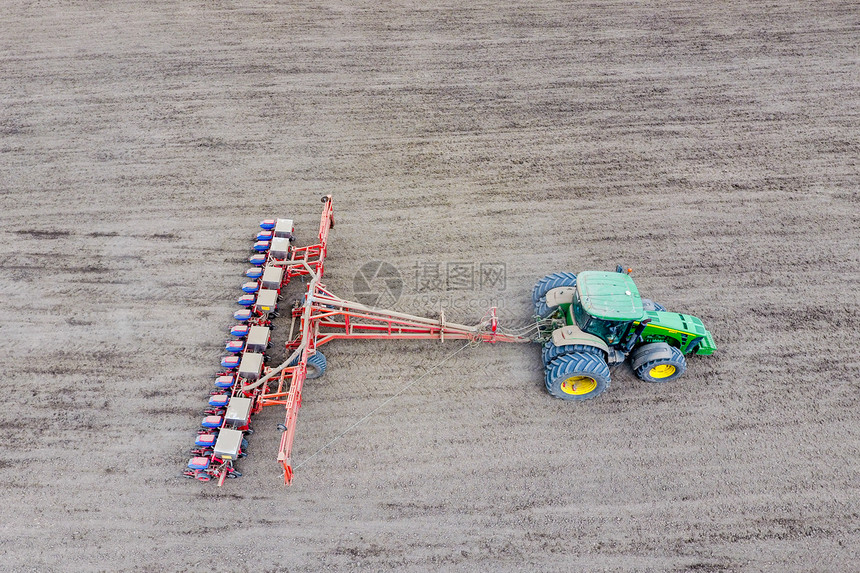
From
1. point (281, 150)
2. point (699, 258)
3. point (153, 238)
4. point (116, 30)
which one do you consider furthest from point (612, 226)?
point (116, 30)

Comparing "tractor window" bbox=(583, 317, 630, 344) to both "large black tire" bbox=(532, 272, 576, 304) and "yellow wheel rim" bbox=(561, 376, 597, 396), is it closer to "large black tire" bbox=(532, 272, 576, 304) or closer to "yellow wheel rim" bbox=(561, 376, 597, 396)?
"yellow wheel rim" bbox=(561, 376, 597, 396)

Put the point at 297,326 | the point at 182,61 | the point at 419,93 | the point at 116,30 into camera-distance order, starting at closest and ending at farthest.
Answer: the point at 297,326 → the point at 419,93 → the point at 182,61 → the point at 116,30

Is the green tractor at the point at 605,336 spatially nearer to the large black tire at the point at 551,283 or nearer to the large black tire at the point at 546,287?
the large black tire at the point at 546,287

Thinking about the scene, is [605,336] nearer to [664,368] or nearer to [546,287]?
[664,368]

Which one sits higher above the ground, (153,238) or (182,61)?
(182,61)

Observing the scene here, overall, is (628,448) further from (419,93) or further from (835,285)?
(419,93)

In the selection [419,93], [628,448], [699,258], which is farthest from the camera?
[419,93]

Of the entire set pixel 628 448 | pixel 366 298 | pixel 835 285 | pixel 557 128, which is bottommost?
pixel 628 448
